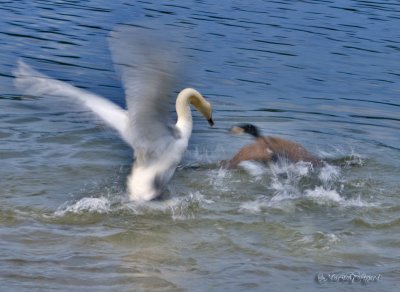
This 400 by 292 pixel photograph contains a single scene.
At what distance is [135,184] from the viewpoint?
7691 millimetres

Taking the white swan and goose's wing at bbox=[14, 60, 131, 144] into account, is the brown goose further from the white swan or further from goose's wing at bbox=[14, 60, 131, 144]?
goose's wing at bbox=[14, 60, 131, 144]

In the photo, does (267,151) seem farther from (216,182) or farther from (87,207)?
(87,207)

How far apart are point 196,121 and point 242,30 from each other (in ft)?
19.1

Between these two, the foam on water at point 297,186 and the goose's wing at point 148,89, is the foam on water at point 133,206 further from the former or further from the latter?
the foam on water at point 297,186

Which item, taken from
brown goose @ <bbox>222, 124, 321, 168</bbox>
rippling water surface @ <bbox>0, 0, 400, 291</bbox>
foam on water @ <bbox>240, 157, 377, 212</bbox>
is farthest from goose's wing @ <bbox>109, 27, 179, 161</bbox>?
brown goose @ <bbox>222, 124, 321, 168</bbox>

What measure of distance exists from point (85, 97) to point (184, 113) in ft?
3.33

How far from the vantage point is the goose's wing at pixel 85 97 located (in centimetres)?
809

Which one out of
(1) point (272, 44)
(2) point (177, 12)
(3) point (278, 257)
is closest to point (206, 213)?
(3) point (278, 257)

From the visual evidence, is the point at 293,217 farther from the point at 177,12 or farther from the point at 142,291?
the point at 177,12

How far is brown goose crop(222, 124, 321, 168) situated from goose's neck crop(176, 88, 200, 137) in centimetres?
106

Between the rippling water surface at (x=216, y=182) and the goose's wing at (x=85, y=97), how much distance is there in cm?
22

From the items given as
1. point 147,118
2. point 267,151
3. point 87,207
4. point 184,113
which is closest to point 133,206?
point 87,207

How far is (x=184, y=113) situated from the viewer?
7.99 m

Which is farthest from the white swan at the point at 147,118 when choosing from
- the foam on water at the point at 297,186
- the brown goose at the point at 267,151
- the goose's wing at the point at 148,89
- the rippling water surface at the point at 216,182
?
the brown goose at the point at 267,151
